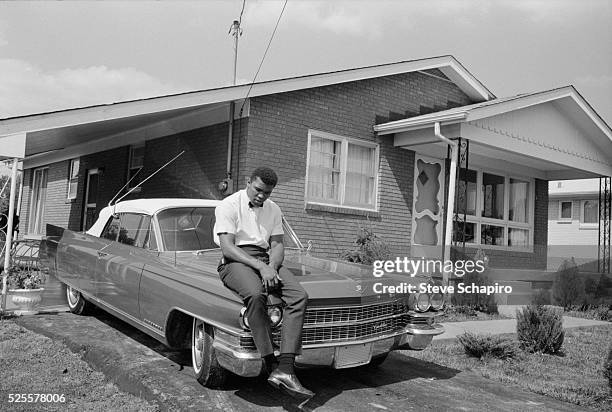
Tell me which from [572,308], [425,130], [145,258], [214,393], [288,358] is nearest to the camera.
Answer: [288,358]

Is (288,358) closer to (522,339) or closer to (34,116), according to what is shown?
(522,339)

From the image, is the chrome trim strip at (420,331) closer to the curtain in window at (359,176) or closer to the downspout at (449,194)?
the downspout at (449,194)

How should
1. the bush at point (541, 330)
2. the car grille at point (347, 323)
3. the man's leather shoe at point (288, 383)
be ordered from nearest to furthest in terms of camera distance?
the man's leather shoe at point (288, 383)
the car grille at point (347, 323)
the bush at point (541, 330)

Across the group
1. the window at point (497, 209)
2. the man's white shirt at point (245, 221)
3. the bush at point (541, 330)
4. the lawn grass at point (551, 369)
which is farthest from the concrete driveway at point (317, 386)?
the window at point (497, 209)

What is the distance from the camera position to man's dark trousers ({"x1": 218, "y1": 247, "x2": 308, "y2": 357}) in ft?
12.7

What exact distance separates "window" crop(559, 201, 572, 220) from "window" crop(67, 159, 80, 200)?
2007 cm

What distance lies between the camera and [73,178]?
1616 centimetres

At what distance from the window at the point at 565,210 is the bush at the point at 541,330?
1939 centimetres

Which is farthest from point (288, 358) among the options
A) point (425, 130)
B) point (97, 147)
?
point (97, 147)

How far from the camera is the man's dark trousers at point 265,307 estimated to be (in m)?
3.88

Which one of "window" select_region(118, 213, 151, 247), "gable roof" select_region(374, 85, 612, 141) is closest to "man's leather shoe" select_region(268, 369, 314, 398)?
"window" select_region(118, 213, 151, 247)

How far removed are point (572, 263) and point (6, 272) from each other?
11.0 m

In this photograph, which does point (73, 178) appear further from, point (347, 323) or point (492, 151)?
point (347, 323)

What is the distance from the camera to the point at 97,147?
44.0 ft
